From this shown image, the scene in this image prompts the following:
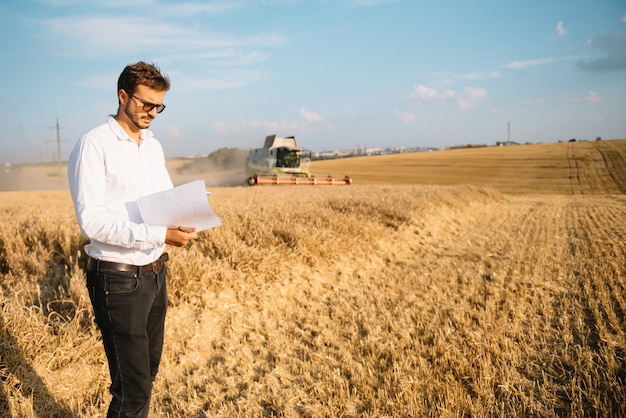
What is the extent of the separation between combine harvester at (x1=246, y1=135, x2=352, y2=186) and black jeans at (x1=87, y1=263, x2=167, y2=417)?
2433 centimetres

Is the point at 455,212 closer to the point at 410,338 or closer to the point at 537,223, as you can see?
the point at 537,223

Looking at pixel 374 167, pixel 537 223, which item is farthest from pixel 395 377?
pixel 374 167

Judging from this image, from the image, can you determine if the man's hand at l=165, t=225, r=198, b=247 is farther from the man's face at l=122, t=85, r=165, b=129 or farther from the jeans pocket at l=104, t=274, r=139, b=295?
the man's face at l=122, t=85, r=165, b=129

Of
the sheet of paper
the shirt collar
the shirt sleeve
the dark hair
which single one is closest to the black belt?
the shirt sleeve

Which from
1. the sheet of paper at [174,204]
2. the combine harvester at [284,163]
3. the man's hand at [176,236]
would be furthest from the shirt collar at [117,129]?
the combine harvester at [284,163]

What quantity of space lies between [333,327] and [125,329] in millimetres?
2726

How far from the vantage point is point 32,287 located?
160 inches

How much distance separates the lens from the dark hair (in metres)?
2.07

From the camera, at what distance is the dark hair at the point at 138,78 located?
207 centimetres

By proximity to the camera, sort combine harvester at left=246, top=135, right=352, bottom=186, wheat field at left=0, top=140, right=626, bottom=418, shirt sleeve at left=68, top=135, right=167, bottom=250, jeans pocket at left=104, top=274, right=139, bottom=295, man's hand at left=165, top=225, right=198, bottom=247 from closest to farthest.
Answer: shirt sleeve at left=68, top=135, right=167, bottom=250
jeans pocket at left=104, top=274, right=139, bottom=295
man's hand at left=165, top=225, right=198, bottom=247
wheat field at left=0, top=140, right=626, bottom=418
combine harvester at left=246, top=135, right=352, bottom=186

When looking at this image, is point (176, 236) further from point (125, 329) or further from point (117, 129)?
point (117, 129)

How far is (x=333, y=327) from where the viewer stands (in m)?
4.40

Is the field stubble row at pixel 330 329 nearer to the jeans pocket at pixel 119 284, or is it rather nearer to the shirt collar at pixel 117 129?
the jeans pocket at pixel 119 284

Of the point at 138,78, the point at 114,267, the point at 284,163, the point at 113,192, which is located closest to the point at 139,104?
the point at 138,78
